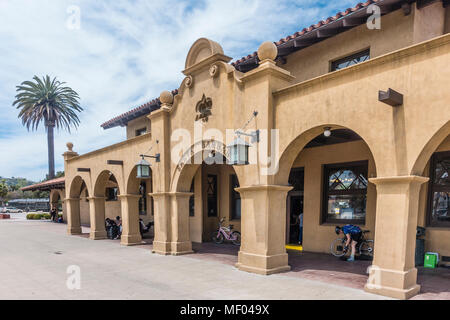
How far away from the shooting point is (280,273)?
7109mm

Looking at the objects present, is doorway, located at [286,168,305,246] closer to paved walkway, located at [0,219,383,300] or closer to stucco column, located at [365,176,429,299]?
paved walkway, located at [0,219,383,300]

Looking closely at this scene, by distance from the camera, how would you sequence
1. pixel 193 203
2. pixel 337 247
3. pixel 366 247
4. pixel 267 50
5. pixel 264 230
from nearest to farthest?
pixel 264 230 < pixel 267 50 < pixel 366 247 < pixel 337 247 < pixel 193 203

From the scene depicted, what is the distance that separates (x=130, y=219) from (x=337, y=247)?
8.21 metres

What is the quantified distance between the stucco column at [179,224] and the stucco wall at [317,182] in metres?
4.17

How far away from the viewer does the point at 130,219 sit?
1230 centimetres

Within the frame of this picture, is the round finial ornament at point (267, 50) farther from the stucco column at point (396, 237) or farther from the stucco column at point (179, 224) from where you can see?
the stucco column at point (179, 224)

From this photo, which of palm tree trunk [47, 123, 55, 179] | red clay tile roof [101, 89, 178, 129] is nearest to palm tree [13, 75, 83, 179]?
palm tree trunk [47, 123, 55, 179]

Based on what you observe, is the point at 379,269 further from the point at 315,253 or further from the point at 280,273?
the point at 315,253

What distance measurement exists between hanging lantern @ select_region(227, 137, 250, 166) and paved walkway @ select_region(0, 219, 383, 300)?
106 inches

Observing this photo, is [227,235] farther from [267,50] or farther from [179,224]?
[267,50]

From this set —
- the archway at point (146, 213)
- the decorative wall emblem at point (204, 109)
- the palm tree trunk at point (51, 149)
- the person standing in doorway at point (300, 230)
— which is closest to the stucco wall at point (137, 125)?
the archway at point (146, 213)

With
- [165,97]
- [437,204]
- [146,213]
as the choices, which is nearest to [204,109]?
[165,97]

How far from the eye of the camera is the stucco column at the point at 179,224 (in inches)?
394
